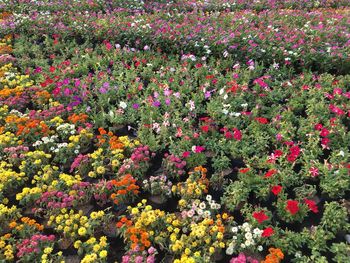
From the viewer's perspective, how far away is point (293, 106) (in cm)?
669

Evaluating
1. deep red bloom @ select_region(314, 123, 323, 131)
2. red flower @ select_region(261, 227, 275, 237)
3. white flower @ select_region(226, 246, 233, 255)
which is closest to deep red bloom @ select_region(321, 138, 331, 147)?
deep red bloom @ select_region(314, 123, 323, 131)

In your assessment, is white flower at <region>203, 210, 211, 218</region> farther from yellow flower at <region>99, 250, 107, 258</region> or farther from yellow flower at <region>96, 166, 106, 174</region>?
yellow flower at <region>96, 166, 106, 174</region>

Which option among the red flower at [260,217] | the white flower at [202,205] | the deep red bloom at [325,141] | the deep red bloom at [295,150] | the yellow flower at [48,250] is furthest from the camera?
the deep red bloom at [325,141]

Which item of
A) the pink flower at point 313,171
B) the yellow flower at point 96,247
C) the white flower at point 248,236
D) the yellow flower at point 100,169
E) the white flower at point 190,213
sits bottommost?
the white flower at point 248,236

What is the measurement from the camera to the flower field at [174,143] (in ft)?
14.4

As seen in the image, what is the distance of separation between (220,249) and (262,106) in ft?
10.7

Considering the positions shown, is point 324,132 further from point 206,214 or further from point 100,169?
point 100,169

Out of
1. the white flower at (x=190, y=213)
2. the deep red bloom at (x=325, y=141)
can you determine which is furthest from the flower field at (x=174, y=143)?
the deep red bloom at (x=325, y=141)

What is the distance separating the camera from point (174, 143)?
5.93 m

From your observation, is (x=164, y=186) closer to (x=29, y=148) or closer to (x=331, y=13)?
(x=29, y=148)

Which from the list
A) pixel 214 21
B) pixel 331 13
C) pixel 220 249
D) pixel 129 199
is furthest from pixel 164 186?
pixel 331 13

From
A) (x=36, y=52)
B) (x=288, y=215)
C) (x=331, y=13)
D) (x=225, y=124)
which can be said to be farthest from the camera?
(x=331, y=13)

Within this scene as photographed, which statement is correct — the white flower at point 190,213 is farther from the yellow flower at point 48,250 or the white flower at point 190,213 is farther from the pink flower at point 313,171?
the pink flower at point 313,171

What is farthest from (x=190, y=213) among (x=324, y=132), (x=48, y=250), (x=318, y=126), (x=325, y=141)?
(x=318, y=126)
